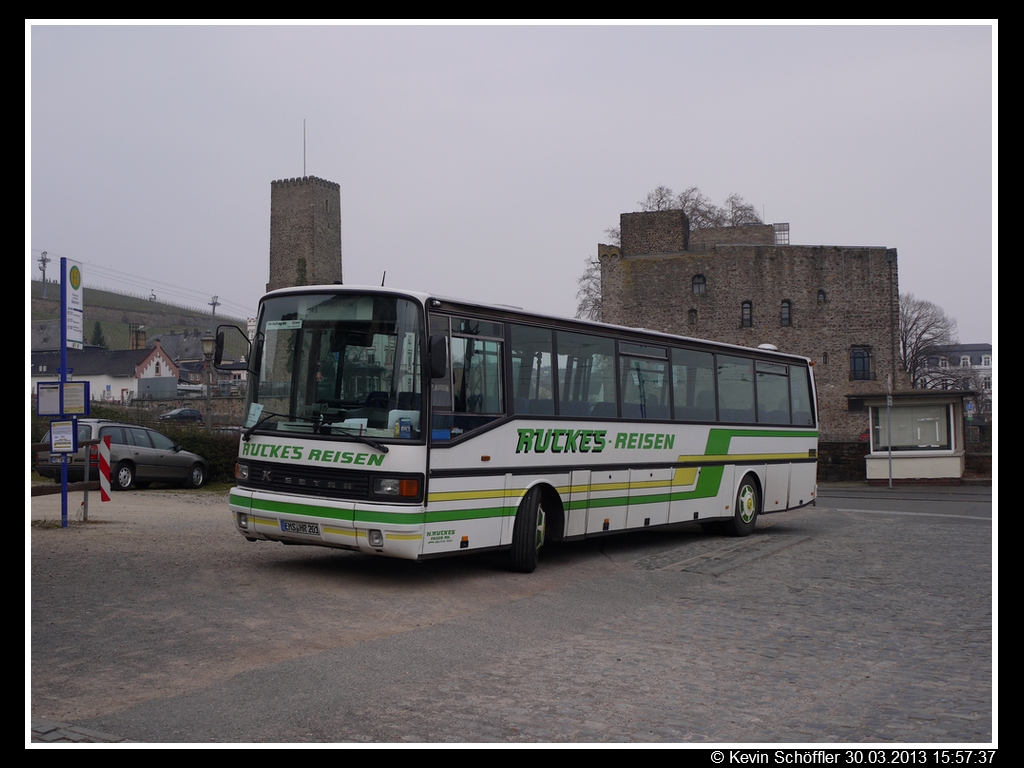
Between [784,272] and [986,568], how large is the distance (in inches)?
2021

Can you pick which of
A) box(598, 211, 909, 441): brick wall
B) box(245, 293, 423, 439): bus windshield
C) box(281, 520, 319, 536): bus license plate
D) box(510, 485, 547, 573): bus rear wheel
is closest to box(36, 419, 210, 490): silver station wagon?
box(245, 293, 423, 439): bus windshield

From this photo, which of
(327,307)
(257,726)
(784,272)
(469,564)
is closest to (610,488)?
(469,564)

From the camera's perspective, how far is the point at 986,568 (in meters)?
12.9

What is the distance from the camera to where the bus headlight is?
9.88m

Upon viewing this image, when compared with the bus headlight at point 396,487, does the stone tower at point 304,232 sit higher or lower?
higher

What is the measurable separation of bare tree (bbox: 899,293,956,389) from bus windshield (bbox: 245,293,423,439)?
63.9 m

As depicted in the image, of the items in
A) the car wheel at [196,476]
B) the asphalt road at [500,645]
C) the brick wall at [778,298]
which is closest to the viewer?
the asphalt road at [500,645]

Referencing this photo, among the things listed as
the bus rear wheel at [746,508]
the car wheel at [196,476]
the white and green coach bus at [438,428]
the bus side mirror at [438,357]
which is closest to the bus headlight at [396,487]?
the white and green coach bus at [438,428]

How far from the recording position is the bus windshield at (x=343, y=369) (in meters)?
10.1

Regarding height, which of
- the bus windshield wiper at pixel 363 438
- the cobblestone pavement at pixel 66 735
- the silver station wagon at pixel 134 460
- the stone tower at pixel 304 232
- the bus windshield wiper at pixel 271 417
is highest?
the stone tower at pixel 304 232

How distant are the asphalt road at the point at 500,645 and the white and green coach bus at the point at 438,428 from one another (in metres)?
0.64

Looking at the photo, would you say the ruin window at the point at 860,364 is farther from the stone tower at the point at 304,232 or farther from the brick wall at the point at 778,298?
the stone tower at the point at 304,232

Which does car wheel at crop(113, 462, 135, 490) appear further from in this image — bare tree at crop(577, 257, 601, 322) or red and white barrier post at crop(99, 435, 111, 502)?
bare tree at crop(577, 257, 601, 322)

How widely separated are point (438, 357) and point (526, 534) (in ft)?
8.35
